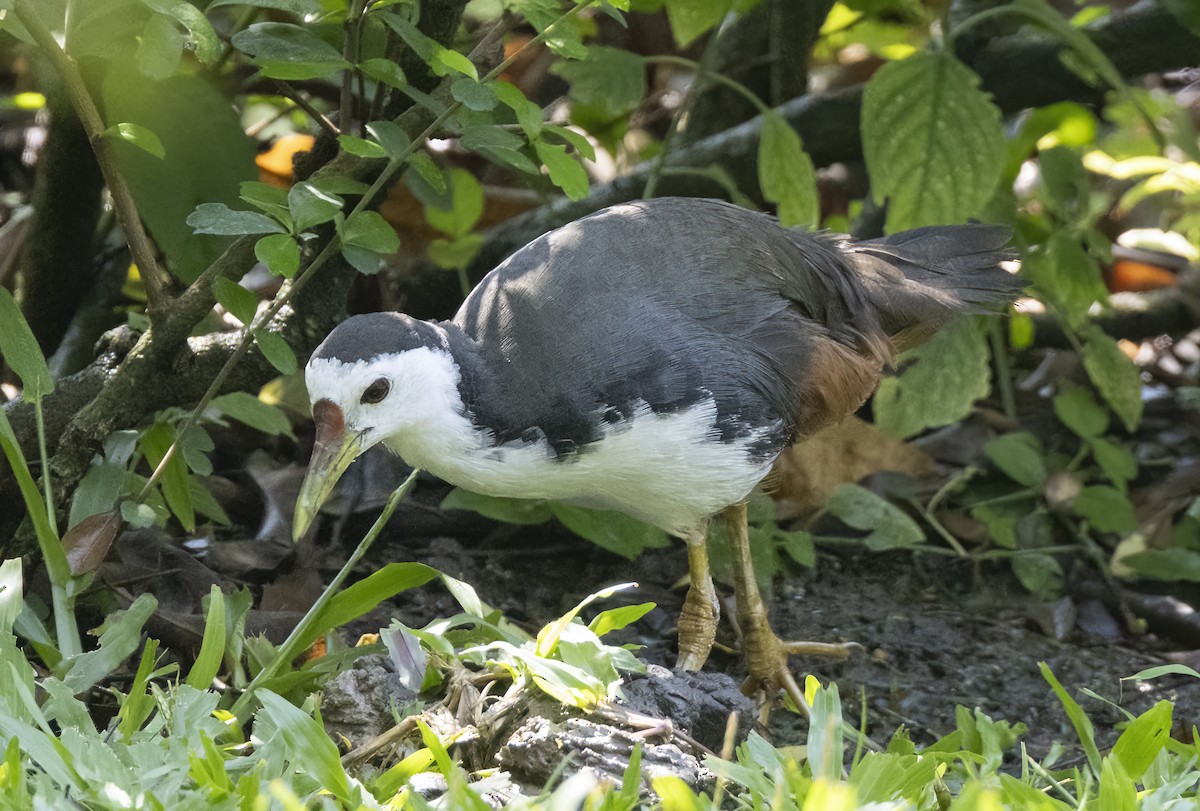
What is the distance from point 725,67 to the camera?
14.7 feet

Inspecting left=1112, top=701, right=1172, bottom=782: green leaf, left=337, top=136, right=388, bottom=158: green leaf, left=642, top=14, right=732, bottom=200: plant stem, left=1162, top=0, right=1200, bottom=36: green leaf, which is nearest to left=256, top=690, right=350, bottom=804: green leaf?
left=337, top=136, right=388, bottom=158: green leaf

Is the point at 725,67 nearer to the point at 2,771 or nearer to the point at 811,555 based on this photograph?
the point at 811,555

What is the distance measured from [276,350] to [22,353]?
500 mm

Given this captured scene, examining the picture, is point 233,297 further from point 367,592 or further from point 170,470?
point 367,592

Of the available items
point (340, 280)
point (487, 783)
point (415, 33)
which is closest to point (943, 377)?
point (340, 280)

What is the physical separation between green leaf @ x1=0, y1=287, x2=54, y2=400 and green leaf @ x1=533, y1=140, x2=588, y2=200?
1.08m

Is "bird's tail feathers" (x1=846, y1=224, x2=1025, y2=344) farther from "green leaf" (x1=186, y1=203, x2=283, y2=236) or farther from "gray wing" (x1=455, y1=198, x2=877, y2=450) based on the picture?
"green leaf" (x1=186, y1=203, x2=283, y2=236)

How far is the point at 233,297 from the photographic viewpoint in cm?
263

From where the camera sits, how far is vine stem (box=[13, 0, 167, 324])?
2.41 metres

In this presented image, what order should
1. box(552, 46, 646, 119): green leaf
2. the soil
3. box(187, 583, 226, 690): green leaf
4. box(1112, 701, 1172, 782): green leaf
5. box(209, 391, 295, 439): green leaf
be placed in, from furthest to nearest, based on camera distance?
1. box(552, 46, 646, 119): green leaf
2. the soil
3. box(209, 391, 295, 439): green leaf
4. box(187, 583, 226, 690): green leaf
5. box(1112, 701, 1172, 782): green leaf

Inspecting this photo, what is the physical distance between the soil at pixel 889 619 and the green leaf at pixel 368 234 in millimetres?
971

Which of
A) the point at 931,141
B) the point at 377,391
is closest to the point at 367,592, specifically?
the point at 377,391

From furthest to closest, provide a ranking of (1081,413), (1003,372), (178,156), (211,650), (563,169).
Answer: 1. (1003,372)
2. (1081,413)
3. (178,156)
4. (563,169)
5. (211,650)

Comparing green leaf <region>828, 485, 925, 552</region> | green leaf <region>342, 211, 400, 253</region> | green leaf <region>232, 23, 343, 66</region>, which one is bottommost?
green leaf <region>828, 485, 925, 552</region>
